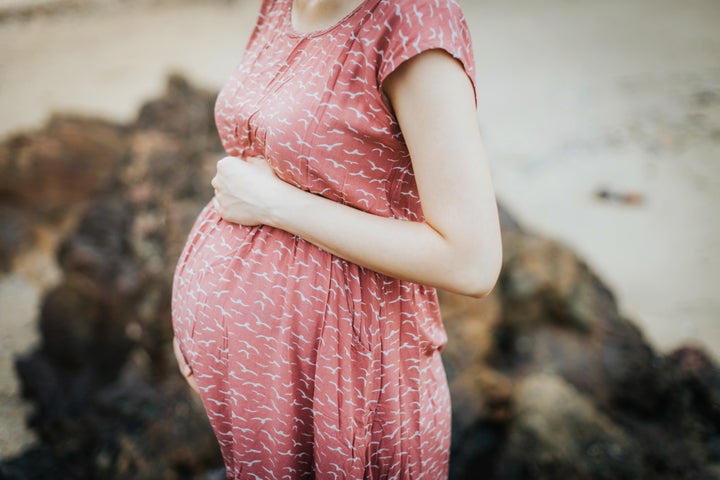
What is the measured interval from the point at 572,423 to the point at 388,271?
1.48 meters

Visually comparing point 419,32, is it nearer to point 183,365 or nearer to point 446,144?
point 446,144

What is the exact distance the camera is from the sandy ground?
375 cm

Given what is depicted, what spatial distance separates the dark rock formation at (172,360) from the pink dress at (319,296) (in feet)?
3.43

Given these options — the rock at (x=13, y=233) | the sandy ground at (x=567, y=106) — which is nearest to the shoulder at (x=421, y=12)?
the sandy ground at (x=567, y=106)

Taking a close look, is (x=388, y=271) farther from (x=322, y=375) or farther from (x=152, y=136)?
(x=152, y=136)

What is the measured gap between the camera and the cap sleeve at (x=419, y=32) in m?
0.68

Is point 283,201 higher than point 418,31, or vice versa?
point 418,31

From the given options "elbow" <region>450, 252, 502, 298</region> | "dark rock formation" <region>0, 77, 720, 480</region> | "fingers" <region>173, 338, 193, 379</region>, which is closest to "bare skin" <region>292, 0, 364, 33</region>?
"elbow" <region>450, 252, 502, 298</region>

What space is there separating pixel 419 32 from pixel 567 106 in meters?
5.88

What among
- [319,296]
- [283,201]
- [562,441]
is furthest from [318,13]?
[562,441]

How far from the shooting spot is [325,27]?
85 cm

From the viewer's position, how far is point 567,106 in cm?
585

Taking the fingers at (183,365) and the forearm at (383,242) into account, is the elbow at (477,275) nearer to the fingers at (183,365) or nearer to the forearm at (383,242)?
the forearm at (383,242)

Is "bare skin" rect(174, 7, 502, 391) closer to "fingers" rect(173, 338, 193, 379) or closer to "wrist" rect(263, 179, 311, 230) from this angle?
"wrist" rect(263, 179, 311, 230)
